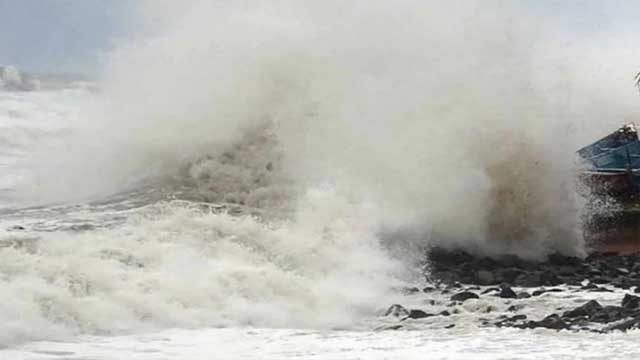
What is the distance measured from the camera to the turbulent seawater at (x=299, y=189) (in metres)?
8.62

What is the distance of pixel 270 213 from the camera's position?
13.8 m

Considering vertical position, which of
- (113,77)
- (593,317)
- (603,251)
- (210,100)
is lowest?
(593,317)

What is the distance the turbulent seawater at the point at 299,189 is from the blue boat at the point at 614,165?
496mm

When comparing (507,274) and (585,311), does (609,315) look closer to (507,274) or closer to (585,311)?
(585,311)

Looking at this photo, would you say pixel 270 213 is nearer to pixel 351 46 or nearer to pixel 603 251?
pixel 603 251

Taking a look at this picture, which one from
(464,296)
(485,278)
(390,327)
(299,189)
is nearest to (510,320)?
(390,327)

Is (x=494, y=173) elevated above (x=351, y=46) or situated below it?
below

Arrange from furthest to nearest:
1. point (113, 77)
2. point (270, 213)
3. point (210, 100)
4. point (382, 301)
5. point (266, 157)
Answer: point (113, 77) < point (210, 100) < point (266, 157) < point (270, 213) < point (382, 301)

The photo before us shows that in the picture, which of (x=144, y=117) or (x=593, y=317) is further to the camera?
(x=144, y=117)

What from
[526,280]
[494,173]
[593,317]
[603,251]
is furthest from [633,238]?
[593,317]

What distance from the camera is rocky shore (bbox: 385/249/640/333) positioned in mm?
8703

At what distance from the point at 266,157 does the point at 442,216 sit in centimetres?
343

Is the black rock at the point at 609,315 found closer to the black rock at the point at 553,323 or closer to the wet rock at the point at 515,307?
the black rock at the point at 553,323

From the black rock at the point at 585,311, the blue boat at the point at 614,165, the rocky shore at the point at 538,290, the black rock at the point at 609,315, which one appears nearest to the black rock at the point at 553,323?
the rocky shore at the point at 538,290
